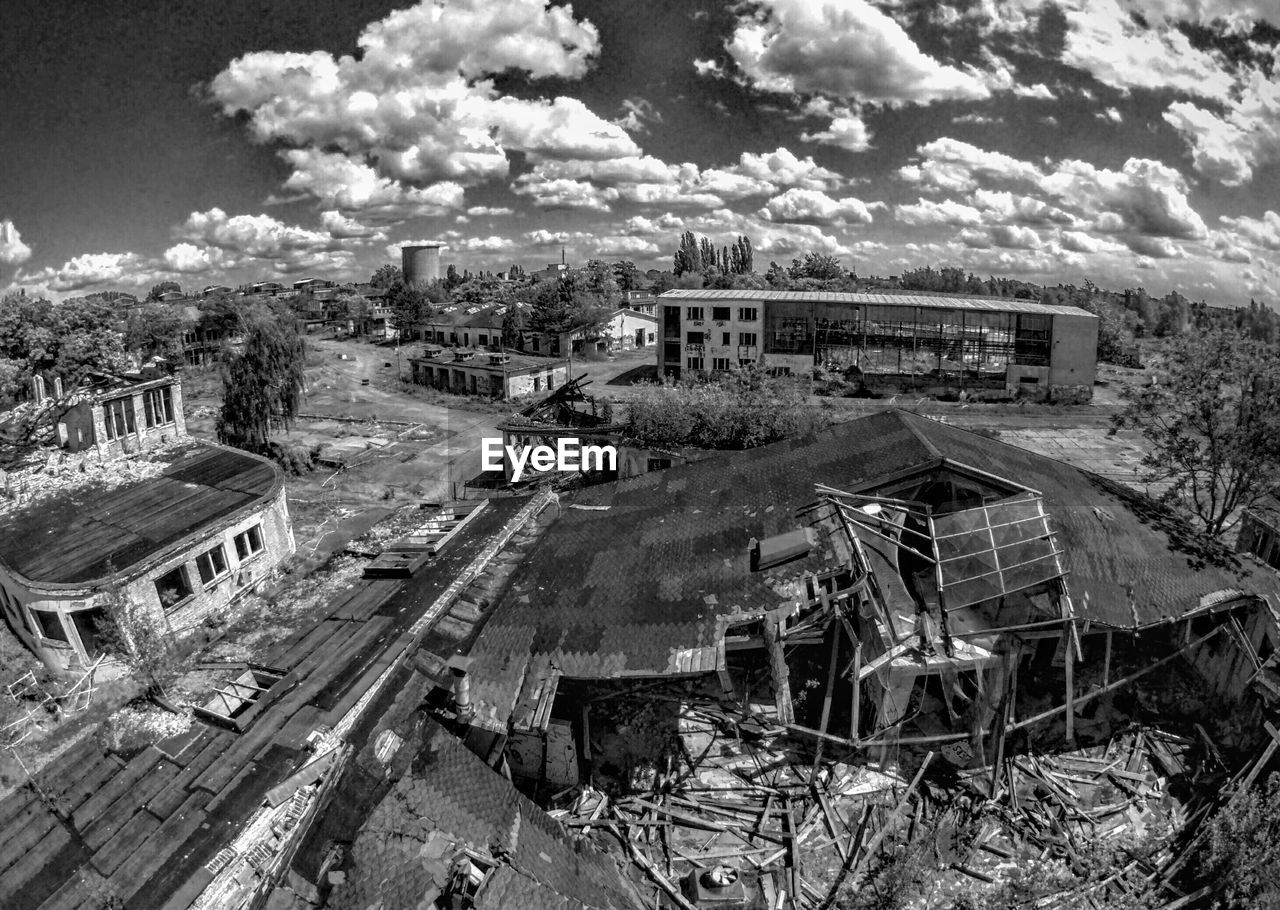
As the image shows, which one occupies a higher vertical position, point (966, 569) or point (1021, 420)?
point (966, 569)

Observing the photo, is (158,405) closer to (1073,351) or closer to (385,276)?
(1073,351)

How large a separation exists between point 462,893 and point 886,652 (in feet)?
26.3

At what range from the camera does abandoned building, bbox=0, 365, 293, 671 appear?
18.1 meters

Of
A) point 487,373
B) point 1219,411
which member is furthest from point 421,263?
point 1219,411

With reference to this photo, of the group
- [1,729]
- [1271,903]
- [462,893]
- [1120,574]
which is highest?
[1120,574]

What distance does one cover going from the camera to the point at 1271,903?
995 centimetres

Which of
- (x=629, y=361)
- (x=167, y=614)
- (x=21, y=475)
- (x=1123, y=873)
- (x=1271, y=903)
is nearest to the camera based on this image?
(x=1271, y=903)

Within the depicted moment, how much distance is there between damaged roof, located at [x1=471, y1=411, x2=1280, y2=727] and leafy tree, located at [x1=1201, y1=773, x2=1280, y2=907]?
305cm

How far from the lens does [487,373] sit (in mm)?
57281

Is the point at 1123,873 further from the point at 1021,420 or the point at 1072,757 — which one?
the point at 1021,420

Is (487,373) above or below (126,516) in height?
above

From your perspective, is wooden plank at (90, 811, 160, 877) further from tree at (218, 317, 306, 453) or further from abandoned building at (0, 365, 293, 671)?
tree at (218, 317, 306, 453)

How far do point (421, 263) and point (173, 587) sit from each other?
173544 mm

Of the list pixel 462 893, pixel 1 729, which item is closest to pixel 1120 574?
pixel 462 893
